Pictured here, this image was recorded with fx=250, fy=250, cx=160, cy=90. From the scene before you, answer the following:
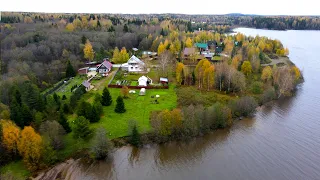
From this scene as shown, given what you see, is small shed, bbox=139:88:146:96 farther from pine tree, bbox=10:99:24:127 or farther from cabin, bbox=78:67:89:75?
pine tree, bbox=10:99:24:127

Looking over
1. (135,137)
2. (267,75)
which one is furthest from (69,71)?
(267,75)

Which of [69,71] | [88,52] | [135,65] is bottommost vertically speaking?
[69,71]

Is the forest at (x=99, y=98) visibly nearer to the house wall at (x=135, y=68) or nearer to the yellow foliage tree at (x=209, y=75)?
the yellow foliage tree at (x=209, y=75)

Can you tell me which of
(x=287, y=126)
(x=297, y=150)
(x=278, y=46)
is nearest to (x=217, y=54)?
(x=278, y=46)

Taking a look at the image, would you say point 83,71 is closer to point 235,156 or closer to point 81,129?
point 81,129

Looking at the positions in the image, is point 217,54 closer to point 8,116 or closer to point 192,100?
point 192,100

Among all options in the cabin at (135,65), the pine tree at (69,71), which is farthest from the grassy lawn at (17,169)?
the cabin at (135,65)
